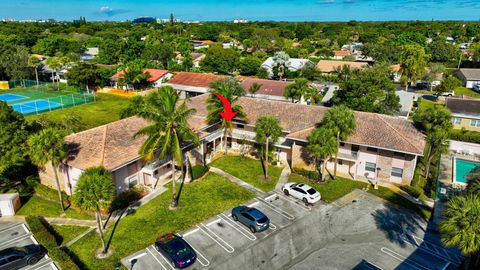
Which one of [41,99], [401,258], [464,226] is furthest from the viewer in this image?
[41,99]

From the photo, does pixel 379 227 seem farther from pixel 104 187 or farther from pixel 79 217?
pixel 79 217

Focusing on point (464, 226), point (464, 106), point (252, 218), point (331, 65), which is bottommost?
point (252, 218)

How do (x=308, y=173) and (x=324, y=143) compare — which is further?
(x=308, y=173)

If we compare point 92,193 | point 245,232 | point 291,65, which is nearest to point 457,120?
point 245,232

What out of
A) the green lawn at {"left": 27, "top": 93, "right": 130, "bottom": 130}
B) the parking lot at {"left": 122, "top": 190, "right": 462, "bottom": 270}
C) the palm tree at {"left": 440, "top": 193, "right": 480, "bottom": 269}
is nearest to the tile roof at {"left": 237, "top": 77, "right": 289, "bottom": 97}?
the green lawn at {"left": 27, "top": 93, "right": 130, "bottom": 130}

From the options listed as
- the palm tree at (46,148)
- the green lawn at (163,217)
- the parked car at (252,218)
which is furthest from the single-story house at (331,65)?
the palm tree at (46,148)

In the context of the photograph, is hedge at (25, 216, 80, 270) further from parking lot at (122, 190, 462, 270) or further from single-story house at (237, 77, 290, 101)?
single-story house at (237, 77, 290, 101)

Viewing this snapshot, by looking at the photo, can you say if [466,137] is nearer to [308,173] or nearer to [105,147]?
[308,173]
